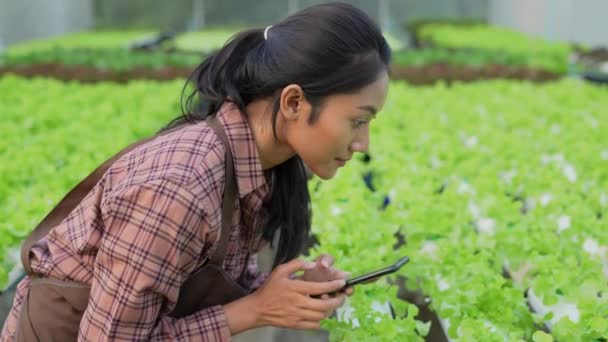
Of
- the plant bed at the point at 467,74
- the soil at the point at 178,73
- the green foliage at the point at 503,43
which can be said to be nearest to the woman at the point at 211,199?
the soil at the point at 178,73

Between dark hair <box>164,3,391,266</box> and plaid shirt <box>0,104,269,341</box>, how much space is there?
9 centimetres

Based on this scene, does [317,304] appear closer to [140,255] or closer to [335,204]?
[140,255]

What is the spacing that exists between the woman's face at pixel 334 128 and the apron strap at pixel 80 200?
0.17 meters

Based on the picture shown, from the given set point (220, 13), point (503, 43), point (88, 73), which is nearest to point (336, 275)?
point (88, 73)

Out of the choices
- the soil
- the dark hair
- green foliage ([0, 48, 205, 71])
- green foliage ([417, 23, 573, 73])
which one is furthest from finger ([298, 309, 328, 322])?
green foliage ([417, 23, 573, 73])

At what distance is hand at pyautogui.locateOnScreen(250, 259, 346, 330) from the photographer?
1.92m

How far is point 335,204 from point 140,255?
6.46 ft

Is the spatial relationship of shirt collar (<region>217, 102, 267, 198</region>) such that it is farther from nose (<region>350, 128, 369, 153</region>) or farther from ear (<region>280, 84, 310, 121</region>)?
nose (<region>350, 128, 369, 153</region>)

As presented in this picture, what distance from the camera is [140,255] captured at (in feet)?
5.65

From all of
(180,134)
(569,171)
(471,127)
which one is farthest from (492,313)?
(471,127)

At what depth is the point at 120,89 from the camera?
7.63 m

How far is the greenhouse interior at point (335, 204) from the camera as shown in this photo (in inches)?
73.2

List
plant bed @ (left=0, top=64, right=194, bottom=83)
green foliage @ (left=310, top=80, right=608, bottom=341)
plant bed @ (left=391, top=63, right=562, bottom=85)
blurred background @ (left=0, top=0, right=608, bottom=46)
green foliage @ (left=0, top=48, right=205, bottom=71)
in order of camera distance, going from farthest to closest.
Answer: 1. blurred background @ (left=0, top=0, right=608, bottom=46)
2. green foliage @ (left=0, top=48, right=205, bottom=71)
3. plant bed @ (left=391, top=63, right=562, bottom=85)
4. plant bed @ (left=0, top=64, right=194, bottom=83)
5. green foliage @ (left=310, top=80, right=608, bottom=341)

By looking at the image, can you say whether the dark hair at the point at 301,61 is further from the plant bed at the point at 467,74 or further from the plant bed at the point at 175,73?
the plant bed at the point at 467,74
